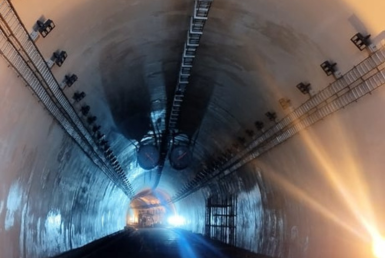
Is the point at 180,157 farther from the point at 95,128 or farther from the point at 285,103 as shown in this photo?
the point at 285,103

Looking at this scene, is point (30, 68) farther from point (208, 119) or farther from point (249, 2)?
point (208, 119)

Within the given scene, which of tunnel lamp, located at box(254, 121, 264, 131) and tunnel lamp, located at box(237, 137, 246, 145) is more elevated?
tunnel lamp, located at box(237, 137, 246, 145)

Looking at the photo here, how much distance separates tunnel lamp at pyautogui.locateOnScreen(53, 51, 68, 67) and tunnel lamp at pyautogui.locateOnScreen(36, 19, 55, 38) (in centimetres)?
92

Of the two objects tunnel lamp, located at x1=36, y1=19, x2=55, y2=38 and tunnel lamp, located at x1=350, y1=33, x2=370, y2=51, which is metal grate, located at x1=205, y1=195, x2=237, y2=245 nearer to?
tunnel lamp, located at x1=350, y1=33, x2=370, y2=51

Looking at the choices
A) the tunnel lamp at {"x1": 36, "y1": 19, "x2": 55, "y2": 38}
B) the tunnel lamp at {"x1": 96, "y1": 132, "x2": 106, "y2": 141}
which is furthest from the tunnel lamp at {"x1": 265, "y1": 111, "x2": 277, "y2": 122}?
the tunnel lamp at {"x1": 36, "y1": 19, "x2": 55, "y2": 38}

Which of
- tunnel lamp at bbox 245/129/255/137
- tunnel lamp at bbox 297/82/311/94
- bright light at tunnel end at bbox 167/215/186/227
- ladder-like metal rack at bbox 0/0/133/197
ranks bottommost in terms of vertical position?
ladder-like metal rack at bbox 0/0/133/197

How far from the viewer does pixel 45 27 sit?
302 inches

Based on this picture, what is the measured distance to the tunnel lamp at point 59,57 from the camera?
8807mm

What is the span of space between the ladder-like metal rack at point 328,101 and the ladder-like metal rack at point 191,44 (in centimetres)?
233

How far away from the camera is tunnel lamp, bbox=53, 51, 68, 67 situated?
28.9 ft

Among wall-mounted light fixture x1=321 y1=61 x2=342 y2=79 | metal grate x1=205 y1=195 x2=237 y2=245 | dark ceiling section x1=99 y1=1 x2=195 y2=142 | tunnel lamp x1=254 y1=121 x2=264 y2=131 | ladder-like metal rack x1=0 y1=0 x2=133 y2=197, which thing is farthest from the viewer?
metal grate x1=205 y1=195 x2=237 y2=245

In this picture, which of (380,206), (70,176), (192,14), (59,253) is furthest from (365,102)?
(59,253)

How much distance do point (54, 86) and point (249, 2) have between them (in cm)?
360

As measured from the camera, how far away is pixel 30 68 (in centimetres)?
818
